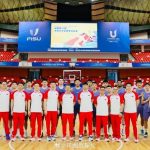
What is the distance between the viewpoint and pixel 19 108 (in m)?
9.47

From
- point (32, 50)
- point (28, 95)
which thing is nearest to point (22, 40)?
point (32, 50)

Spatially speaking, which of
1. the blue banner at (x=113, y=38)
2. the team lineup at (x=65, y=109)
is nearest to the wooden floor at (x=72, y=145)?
the team lineup at (x=65, y=109)

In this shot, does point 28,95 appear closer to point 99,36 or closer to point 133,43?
point 99,36

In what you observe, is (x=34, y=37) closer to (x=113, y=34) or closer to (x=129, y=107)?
(x=113, y=34)

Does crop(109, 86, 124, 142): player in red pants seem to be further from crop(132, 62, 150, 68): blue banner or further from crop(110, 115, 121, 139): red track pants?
crop(132, 62, 150, 68): blue banner

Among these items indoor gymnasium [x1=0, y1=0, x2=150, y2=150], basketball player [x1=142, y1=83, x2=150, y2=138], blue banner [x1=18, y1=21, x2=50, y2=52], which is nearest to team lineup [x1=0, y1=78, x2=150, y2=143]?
basketball player [x1=142, y1=83, x2=150, y2=138]

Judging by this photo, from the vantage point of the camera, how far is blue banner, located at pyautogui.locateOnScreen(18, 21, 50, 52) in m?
30.0

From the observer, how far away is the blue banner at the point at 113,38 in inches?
1179

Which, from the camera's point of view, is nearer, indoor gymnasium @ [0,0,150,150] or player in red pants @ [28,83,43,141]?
player in red pants @ [28,83,43,141]

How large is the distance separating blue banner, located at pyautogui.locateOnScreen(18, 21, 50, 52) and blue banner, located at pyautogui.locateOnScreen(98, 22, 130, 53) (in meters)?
5.12

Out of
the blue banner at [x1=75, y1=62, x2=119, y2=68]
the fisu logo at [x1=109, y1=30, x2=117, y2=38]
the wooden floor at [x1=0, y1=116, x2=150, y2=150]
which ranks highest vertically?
the fisu logo at [x1=109, y1=30, x2=117, y2=38]

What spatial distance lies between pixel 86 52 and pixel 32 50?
16.7ft

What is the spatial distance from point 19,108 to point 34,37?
70.3 feet

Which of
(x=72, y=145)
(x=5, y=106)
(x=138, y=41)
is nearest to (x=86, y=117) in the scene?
(x=72, y=145)
